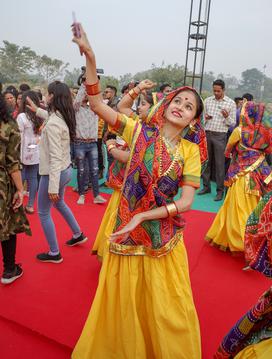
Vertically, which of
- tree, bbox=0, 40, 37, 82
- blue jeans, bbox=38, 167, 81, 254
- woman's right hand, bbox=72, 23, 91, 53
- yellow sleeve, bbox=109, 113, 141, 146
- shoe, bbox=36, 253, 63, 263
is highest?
tree, bbox=0, 40, 37, 82

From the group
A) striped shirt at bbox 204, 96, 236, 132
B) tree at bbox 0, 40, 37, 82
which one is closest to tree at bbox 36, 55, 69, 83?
tree at bbox 0, 40, 37, 82

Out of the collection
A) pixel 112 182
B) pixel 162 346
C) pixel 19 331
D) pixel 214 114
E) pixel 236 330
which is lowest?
pixel 19 331

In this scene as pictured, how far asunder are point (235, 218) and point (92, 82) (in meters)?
2.43

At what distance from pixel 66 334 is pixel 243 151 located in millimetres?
2434

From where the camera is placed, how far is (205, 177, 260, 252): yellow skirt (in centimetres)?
329

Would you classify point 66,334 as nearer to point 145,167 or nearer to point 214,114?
point 145,167

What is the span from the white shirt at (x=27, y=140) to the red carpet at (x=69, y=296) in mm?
1023

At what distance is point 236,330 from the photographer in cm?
129

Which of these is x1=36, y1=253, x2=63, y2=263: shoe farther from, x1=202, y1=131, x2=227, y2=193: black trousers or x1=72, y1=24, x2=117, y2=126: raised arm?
x1=202, y1=131, x2=227, y2=193: black trousers

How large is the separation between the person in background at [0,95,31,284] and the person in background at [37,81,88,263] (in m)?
0.32

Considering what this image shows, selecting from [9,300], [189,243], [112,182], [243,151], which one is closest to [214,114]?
[243,151]

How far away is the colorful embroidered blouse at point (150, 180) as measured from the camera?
63.8 inches

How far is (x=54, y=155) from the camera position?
2.70 metres

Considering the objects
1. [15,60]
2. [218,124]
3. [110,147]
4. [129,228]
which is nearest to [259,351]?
[129,228]
